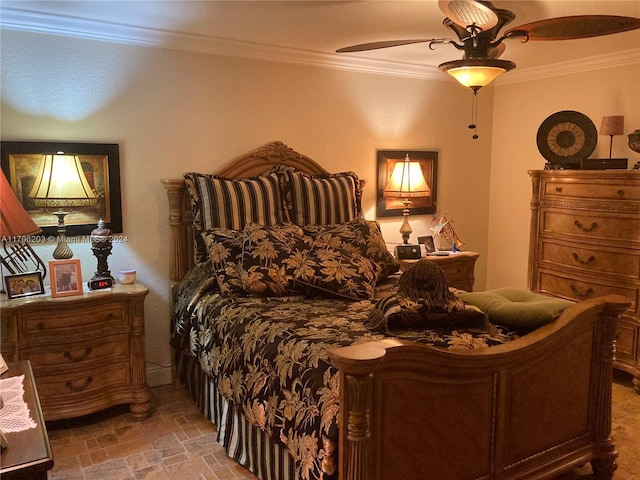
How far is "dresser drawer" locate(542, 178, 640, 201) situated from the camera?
139 inches

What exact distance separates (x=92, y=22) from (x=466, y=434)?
2.91 metres

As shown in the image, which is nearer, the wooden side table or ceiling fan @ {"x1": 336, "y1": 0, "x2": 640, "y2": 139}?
the wooden side table

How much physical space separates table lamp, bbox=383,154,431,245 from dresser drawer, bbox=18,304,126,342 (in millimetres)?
2144

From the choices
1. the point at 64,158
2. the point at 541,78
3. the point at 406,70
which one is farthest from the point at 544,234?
the point at 64,158

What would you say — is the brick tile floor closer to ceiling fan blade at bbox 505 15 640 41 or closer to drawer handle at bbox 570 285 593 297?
drawer handle at bbox 570 285 593 297

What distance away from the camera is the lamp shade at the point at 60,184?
115 inches

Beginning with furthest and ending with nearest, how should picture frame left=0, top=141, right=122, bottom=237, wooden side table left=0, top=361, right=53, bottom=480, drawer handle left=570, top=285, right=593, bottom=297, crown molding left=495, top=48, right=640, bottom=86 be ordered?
crown molding left=495, top=48, right=640, bottom=86, drawer handle left=570, top=285, right=593, bottom=297, picture frame left=0, top=141, right=122, bottom=237, wooden side table left=0, top=361, right=53, bottom=480

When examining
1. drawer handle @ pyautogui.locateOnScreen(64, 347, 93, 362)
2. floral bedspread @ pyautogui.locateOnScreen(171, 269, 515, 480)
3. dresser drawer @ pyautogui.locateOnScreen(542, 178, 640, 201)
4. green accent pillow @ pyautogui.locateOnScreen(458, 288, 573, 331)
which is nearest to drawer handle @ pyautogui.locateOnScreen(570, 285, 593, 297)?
dresser drawer @ pyautogui.locateOnScreen(542, 178, 640, 201)

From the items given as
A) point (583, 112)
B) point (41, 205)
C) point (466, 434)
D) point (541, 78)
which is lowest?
point (466, 434)

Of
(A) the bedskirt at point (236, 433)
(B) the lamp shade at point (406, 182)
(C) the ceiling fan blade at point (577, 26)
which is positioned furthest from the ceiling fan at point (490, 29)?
(A) the bedskirt at point (236, 433)

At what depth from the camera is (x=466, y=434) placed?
202 cm

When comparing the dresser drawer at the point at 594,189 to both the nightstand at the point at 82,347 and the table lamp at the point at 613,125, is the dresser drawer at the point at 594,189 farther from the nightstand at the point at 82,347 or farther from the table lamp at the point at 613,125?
the nightstand at the point at 82,347

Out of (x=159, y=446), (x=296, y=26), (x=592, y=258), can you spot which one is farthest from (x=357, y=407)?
(x=592, y=258)

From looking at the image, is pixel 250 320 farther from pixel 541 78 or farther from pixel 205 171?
pixel 541 78
